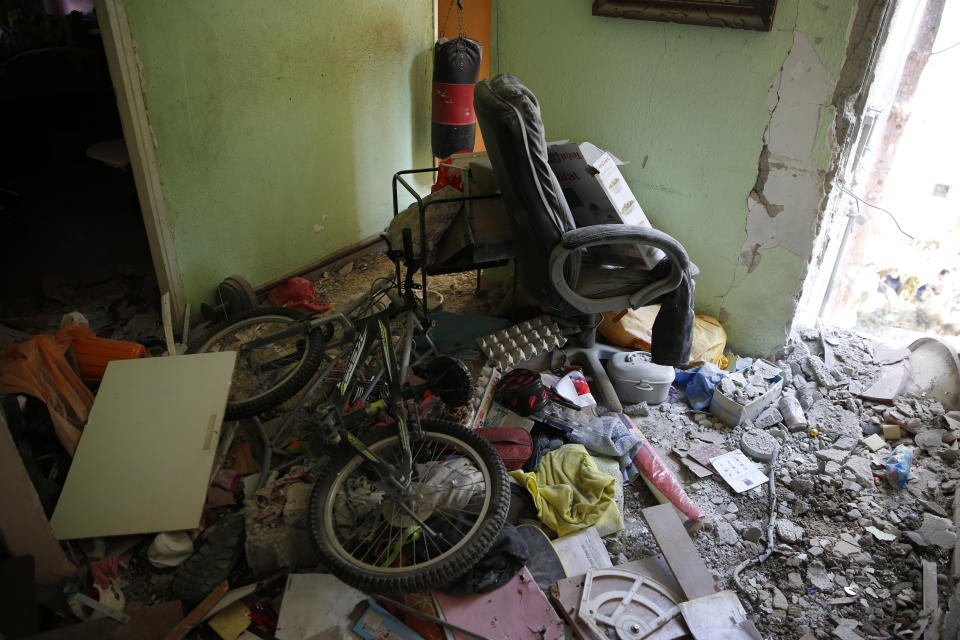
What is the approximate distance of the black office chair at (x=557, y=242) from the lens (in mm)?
2184

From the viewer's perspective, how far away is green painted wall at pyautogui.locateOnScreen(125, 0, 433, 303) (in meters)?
2.85

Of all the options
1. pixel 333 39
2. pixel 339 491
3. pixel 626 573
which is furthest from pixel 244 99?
pixel 626 573

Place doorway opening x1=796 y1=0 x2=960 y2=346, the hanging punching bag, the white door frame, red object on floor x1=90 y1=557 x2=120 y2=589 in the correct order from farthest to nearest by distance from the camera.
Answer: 1. the hanging punching bag
2. doorway opening x1=796 y1=0 x2=960 y2=346
3. the white door frame
4. red object on floor x1=90 y1=557 x2=120 y2=589

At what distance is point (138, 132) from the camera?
106 inches

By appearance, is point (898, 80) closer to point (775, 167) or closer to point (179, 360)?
point (775, 167)

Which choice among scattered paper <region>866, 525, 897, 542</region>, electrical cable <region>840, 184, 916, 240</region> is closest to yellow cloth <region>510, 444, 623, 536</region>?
scattered paper <region>866, 525, 897, 542</region>

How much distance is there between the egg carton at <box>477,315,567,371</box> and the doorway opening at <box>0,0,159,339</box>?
190 centimetres

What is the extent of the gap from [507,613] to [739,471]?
3.88 ft

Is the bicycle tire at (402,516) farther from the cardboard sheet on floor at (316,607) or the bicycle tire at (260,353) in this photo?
the bicycle tire at (260,353)

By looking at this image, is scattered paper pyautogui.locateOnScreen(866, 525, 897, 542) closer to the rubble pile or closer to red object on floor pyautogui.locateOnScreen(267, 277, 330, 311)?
the rubble pile

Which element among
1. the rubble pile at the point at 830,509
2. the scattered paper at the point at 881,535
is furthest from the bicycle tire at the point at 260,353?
the scattered paper at the point at 881,535

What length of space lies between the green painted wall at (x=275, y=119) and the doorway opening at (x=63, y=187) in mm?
385

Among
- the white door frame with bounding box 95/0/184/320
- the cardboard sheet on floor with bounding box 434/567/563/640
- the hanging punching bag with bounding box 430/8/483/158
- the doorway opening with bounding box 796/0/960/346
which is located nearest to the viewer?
the cardboard sheet on floor with bounding box 434/567/563/640

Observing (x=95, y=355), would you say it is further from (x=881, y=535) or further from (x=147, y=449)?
(x=881, y=535)
